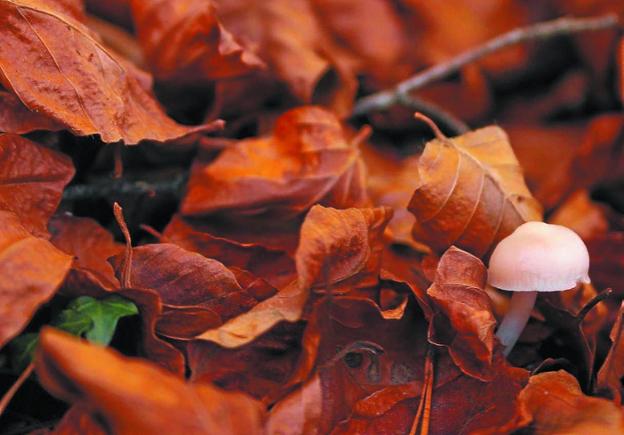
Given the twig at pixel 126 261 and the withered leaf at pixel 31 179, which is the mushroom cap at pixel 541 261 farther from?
the withered leaf at pixel 31 179

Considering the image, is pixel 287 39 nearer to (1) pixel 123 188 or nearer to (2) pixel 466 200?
(1) pixel 123 188

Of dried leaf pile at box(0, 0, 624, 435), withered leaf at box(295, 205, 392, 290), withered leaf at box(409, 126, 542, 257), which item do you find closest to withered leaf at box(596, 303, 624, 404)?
dried leaf pile at box(0, 0, 624, 435)

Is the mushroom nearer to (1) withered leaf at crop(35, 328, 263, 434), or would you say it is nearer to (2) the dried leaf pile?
(2) the dried leaf pile

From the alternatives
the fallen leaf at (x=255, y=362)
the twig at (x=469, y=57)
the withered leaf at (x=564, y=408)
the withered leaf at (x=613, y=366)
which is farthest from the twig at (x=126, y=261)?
the twig at (x=469, y=57)

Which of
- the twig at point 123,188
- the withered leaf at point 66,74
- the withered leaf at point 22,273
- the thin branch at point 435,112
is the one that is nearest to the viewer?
the withered leaf at point 22,273

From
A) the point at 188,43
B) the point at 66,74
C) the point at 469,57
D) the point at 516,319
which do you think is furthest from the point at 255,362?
the point at 469,57

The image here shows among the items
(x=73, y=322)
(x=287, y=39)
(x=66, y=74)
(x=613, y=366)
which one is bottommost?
(x=613, y=366)

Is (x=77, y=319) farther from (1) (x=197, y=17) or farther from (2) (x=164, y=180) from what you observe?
(1) (x=197, y=17)
